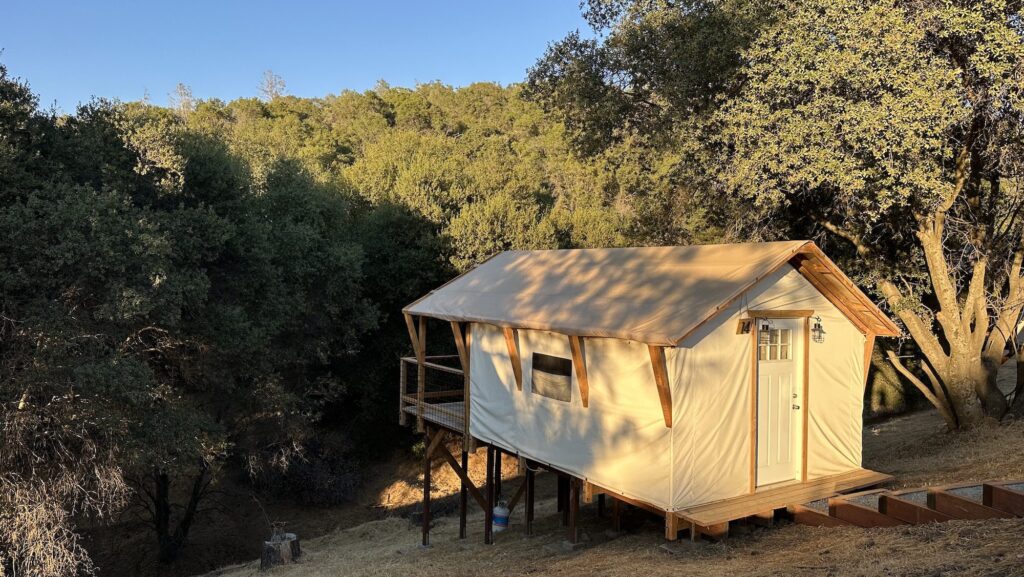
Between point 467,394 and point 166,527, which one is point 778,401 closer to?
point 467,394

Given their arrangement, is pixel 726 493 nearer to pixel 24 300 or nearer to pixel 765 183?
pixel 765 183

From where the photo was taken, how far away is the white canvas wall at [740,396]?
25.6 feet

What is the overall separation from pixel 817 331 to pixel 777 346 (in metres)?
0.71

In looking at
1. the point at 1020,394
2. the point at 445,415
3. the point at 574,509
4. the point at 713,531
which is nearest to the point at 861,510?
the point at 713,531

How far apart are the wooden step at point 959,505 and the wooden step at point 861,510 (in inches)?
16.1

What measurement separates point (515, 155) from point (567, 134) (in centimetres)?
1996

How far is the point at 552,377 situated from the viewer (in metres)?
9.73

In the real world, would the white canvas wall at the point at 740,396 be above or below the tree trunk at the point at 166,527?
above

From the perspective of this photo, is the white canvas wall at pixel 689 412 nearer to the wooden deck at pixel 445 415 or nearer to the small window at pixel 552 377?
the small window at pixel 552 377

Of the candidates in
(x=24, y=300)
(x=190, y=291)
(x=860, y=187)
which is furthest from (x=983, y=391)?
(x=24, y=300)

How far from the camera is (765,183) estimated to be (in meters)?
11.5

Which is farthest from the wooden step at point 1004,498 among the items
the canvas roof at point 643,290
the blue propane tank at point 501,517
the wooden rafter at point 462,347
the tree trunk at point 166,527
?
the tree trunk at point 166,527

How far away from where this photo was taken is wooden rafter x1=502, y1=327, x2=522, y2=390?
33.6 ft

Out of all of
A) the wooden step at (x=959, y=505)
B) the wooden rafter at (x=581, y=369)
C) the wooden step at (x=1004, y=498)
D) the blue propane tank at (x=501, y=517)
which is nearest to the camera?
the wooden step at (x=1004, y=498)
